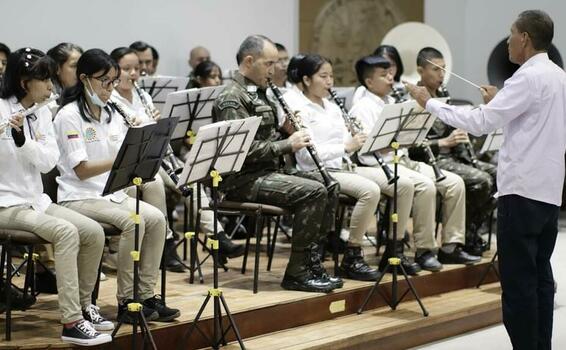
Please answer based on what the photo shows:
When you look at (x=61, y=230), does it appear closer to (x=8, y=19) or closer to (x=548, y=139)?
(x=548, y=139)

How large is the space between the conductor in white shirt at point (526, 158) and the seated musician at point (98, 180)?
59.5 inches

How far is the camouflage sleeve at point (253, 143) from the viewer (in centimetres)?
499

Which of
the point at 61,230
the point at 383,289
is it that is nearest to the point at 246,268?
the point at 383,289

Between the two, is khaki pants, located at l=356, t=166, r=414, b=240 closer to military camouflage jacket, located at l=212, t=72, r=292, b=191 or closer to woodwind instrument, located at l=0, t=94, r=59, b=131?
military camouflage jacket, located at l=212, t=72, r=292, b=191

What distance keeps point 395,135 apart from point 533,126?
124 cm

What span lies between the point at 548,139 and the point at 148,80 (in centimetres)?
309

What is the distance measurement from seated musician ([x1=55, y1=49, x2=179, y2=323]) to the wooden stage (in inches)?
7.9

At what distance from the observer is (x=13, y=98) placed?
422cm

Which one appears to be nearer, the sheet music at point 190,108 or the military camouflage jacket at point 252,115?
the military camouflage jacket at point 252,115

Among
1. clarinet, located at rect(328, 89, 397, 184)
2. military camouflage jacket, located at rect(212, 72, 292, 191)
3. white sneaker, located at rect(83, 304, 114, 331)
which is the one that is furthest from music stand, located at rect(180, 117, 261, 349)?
clarinet, located at rect(328, 89, 397, 184)

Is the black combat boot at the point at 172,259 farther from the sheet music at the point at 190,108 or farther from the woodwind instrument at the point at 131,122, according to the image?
the sheet music at the point at 190,108

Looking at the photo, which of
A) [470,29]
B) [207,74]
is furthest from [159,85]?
[470,29]

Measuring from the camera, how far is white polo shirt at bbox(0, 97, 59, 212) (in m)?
4.14

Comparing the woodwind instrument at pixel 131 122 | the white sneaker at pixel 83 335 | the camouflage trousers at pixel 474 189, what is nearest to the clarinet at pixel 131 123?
the woodwind instrument at pixel 131 122
